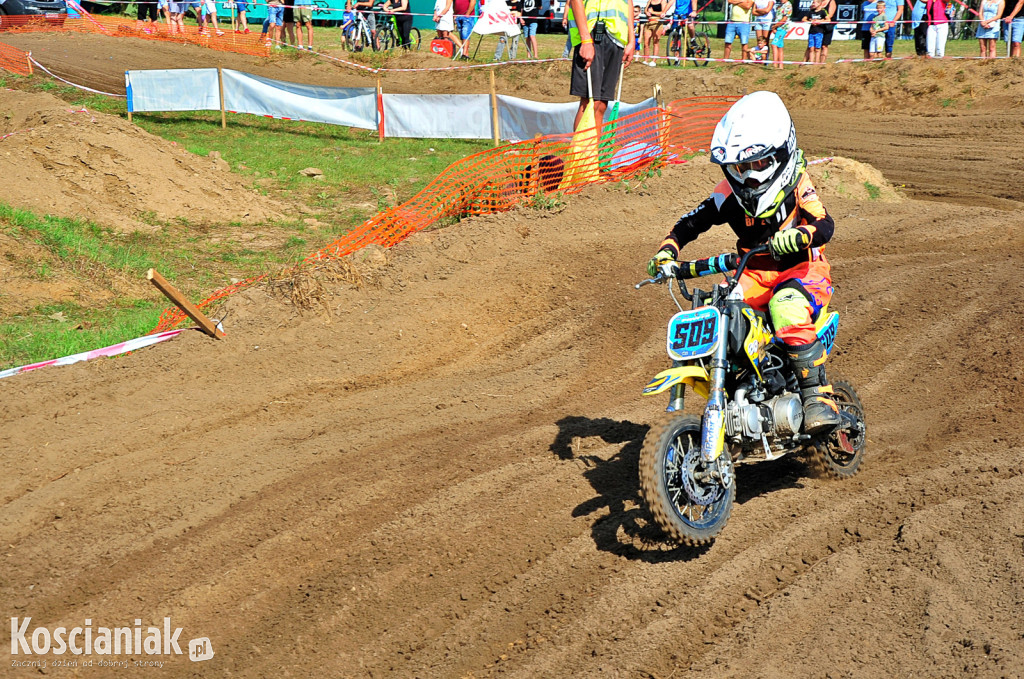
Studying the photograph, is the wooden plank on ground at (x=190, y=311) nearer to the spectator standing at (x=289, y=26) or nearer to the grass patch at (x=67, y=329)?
the grass patch at (x=67, y=329)

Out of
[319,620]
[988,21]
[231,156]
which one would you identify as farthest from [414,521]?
[988,21]

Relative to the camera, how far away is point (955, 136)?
53.9 feet

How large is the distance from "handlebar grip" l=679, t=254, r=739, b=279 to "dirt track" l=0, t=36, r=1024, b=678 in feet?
4.50

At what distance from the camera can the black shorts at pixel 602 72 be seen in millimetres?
12070

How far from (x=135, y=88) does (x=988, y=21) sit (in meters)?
17.3

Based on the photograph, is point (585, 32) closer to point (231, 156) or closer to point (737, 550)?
point (231, 156)

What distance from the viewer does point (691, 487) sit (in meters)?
4.66

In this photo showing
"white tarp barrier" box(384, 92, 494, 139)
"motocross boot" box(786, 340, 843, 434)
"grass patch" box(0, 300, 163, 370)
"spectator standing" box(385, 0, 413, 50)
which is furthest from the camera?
"spectator standing" box(385, 0, 413, 50)

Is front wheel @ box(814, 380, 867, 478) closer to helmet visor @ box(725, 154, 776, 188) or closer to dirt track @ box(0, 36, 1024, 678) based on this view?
dirt track @ box(0, 36, 1024, 678)

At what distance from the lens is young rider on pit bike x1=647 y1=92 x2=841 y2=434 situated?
4.93m

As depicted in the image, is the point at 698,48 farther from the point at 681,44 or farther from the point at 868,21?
the point at 868,21

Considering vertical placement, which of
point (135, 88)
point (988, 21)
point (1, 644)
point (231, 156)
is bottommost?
point (1, 644)

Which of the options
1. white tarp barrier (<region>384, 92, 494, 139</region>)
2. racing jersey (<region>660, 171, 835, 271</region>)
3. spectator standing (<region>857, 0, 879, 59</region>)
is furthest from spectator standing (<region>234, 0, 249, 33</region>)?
racing jersey (<region>660, 171, 835, 271</region>)

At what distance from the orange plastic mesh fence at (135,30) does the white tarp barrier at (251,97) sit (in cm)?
608
